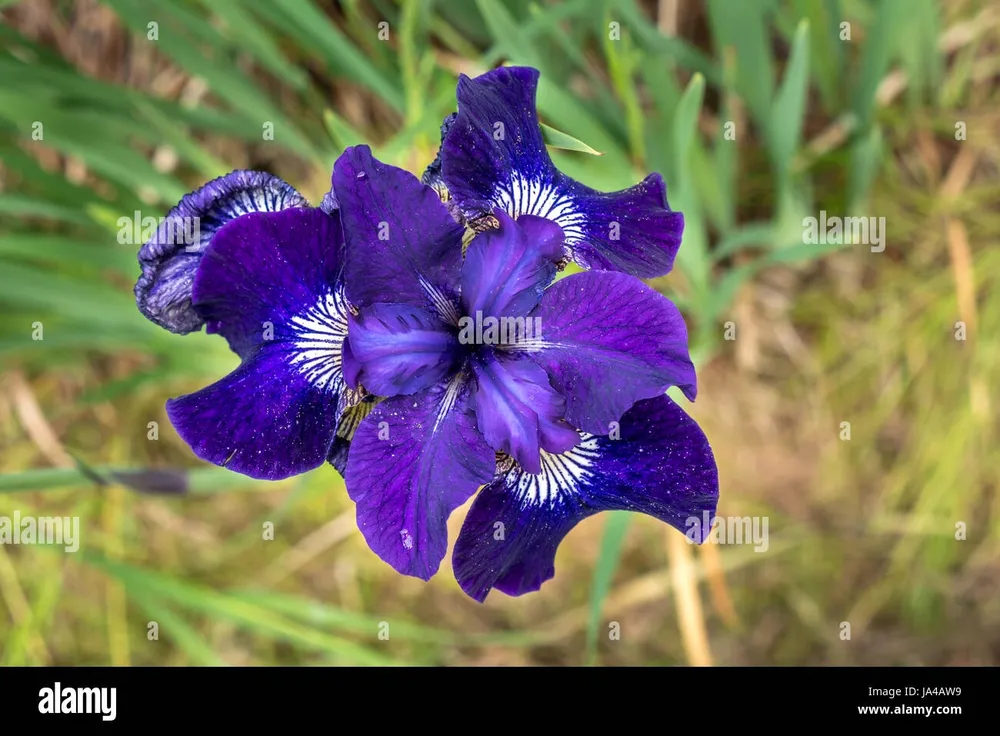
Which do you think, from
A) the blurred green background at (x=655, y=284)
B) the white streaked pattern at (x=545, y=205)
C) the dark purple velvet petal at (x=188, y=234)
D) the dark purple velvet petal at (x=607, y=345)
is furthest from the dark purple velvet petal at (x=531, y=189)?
the blurred green background at (x=655, y=284)

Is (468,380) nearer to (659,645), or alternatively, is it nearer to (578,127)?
(578,127)

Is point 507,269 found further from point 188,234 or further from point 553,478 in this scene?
point 188,234

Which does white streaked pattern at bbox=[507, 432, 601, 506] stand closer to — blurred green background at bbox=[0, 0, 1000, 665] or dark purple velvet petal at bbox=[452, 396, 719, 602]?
dark purple velvet petal at bbox=[452, 396, 719, 602]

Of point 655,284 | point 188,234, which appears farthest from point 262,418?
point 655,284

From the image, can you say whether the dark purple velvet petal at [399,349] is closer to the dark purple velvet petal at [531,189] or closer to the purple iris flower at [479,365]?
the purple iris flower at [479,365]
